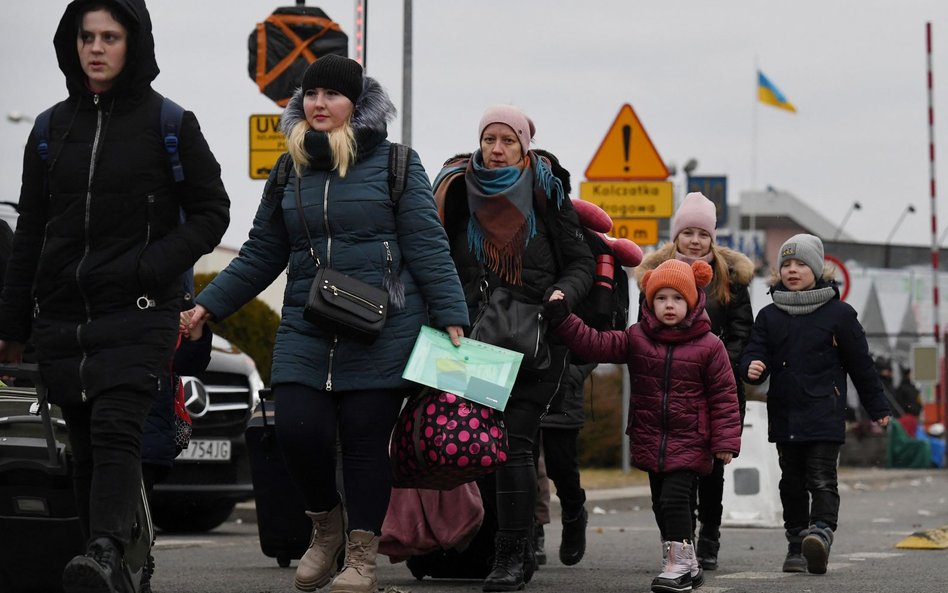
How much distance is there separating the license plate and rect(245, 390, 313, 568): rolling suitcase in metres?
2.75

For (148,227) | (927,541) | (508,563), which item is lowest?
(927,541)

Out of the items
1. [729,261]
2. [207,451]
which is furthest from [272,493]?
[207,451]

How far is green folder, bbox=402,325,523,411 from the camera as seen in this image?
6.37 meters

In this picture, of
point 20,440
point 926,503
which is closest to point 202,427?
Result: point 20,440

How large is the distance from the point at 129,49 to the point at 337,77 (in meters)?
0.92

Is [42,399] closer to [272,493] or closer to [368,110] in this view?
[368,110]

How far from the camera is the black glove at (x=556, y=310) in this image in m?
7.21

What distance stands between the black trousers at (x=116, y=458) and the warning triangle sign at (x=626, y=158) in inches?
408

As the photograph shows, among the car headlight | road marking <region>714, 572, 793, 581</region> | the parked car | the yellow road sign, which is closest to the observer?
road marking <region>714, 572, 793, 581</region>

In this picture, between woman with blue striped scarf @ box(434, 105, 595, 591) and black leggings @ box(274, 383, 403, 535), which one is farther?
woman with blue striped scarf @ box(434, 105, 595, 591)

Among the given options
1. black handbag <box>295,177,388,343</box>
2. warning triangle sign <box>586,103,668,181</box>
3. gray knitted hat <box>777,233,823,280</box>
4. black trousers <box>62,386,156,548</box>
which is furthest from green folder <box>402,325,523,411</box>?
warning triangle sign <box>586,103,668,181</box>

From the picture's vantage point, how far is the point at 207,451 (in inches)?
425

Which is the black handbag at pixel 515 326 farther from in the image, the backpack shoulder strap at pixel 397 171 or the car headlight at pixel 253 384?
the car headlight at pixel 253 384

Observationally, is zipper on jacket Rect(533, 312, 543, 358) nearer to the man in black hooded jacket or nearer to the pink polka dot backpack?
the pink polka dot backpack
